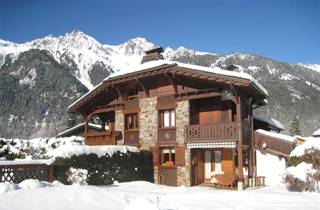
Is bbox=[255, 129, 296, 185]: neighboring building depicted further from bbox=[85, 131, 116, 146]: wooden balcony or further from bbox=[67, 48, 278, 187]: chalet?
bbox=[85, 131, 116, 146]: wooden balcony

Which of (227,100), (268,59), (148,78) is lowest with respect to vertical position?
(227,100)

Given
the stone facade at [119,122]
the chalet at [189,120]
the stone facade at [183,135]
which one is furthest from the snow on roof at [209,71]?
the stone facade at [119,122]

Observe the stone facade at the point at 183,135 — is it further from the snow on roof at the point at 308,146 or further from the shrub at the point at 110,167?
the snow on roof at the point at 308,146

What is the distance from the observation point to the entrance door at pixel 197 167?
20.8 m

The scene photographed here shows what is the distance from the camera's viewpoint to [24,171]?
16953 mm

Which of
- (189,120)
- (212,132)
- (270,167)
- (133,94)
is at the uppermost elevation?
(133,94)

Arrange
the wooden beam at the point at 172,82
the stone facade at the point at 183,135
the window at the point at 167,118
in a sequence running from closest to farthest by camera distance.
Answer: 1. the stone facade at the point at 183,135
2. the wooden beam at the point at 172,82
3. the window at the point at 167,118

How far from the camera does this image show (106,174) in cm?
1944

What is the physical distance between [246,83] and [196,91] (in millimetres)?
3296

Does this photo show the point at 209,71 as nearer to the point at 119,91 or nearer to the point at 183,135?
the point at 183,135

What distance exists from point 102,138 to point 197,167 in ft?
22.9

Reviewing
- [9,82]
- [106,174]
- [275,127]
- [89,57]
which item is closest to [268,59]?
[89,57]

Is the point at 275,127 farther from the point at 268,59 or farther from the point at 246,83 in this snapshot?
the point at 268,59

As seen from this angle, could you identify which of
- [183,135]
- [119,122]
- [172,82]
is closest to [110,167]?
[183,135]
